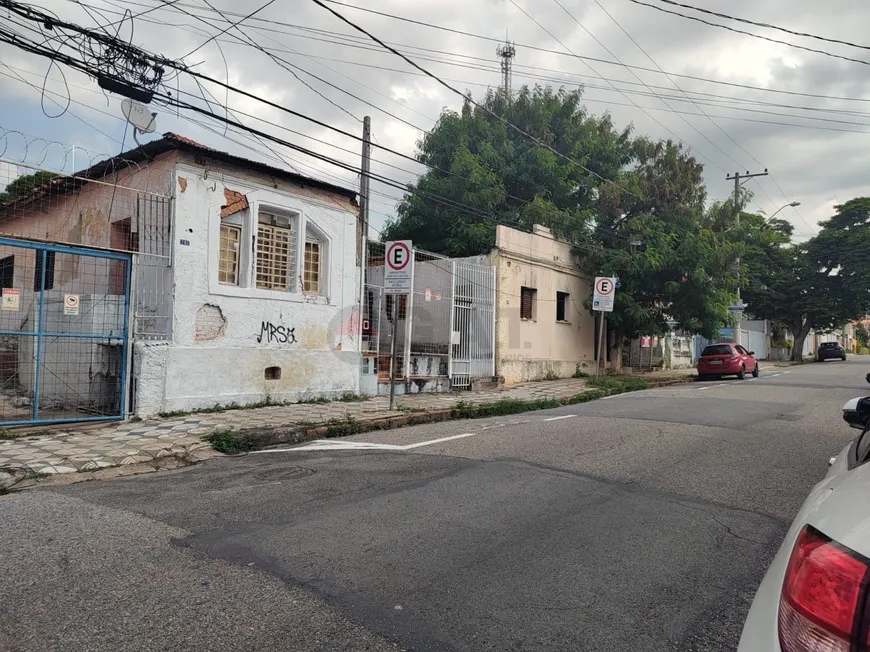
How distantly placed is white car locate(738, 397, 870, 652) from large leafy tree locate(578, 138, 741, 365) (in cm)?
1918

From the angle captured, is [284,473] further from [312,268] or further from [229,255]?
[312,268]

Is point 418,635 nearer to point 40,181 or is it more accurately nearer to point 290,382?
point 290,382

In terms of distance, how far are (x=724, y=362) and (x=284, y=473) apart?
19348 mm

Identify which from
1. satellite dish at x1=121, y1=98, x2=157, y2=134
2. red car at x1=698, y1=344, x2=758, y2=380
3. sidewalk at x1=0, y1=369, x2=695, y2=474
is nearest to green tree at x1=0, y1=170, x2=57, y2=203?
satellite dish at x1=121, y1=98, x2=157, y2=134

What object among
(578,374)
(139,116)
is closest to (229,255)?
(139,116)

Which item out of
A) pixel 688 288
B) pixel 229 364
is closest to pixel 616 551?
pixel 229 364

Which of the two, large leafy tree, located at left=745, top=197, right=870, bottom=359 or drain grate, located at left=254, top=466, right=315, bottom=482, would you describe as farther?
large leafy tree, located at left=745, top=197, right=870, bottom=359

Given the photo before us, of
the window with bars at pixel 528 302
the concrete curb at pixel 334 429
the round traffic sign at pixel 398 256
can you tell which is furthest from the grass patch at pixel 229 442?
the window with bars at pixel 528 302

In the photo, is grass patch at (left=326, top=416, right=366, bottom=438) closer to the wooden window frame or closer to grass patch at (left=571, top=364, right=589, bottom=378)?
the wooden window frame

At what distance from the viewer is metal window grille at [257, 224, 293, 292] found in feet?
39.1

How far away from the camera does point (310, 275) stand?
506 inches

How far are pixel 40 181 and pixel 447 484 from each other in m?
10.6

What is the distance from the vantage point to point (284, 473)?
6.40 m

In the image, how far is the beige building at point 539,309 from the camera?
17.8 meters
